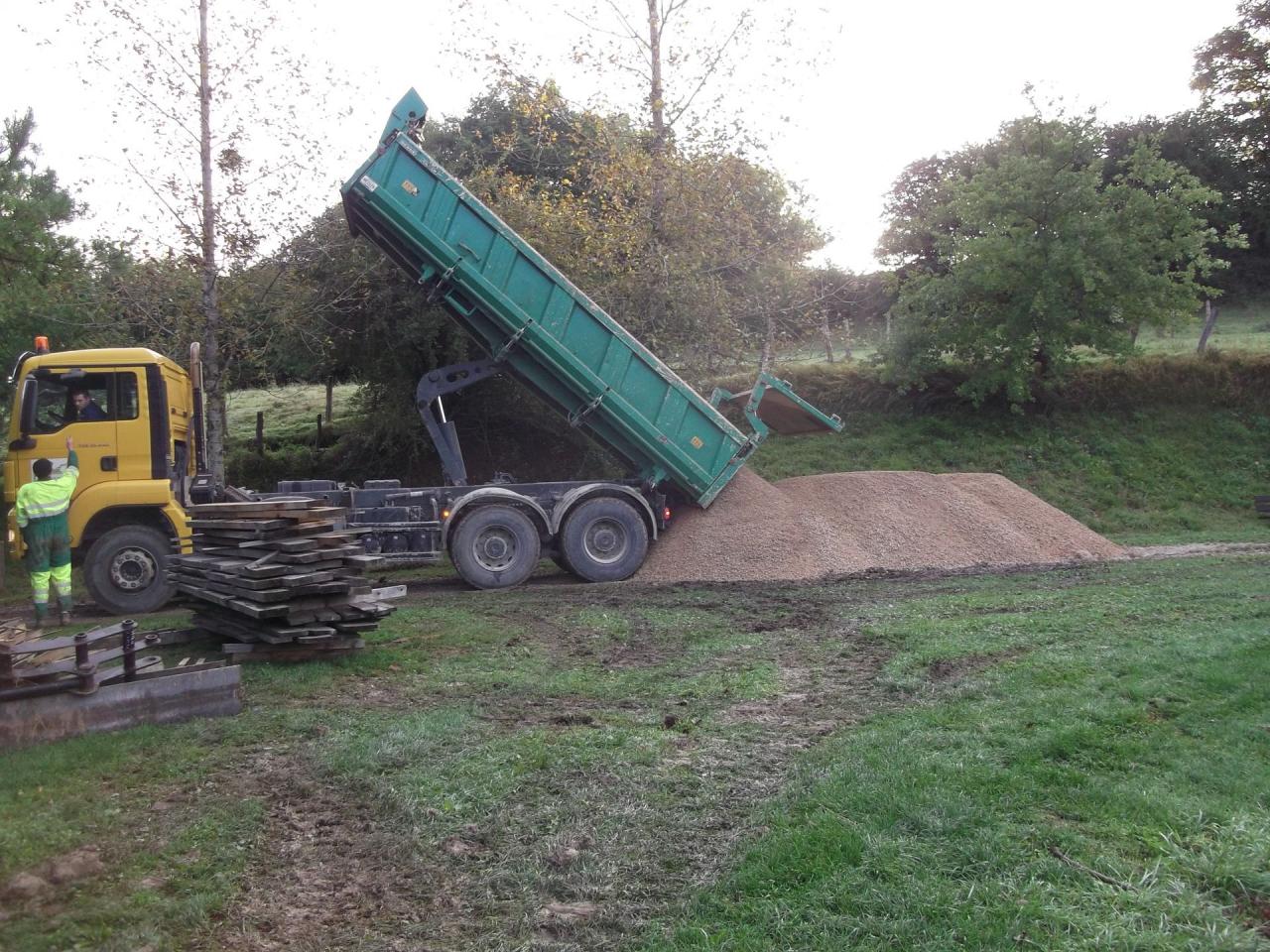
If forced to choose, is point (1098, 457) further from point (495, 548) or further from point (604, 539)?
point (495, 548)

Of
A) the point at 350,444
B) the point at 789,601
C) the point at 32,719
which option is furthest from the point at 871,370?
the point at 32,719

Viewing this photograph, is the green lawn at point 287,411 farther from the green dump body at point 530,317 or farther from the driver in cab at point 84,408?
the driver in cab at point 84,408

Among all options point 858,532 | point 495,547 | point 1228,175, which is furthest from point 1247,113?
point 495,547

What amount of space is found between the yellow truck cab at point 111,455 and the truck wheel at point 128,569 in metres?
0.01

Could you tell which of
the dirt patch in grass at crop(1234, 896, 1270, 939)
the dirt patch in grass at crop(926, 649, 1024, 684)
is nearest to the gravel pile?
the dirt patch in grass at crop(926, 649, 1024, 684)

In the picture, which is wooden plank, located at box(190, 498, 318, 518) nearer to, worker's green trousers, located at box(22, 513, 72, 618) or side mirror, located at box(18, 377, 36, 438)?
worker's green trousers, located at box(22, 513, 72, 618)

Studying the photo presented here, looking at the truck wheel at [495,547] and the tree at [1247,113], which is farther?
the tree at [1247,113]

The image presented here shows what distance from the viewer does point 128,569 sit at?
11008mm

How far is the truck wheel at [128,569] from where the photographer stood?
10.9m

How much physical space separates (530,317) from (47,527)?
5.81m

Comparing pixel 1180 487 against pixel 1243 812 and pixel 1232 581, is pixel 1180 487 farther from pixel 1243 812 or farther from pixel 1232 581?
pixel 1243 812

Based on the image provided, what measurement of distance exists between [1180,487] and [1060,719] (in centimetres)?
1706

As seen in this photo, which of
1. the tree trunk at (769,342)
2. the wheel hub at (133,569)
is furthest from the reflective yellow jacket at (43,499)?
the tree trunk at (769,342)

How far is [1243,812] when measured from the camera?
416 centimetres
